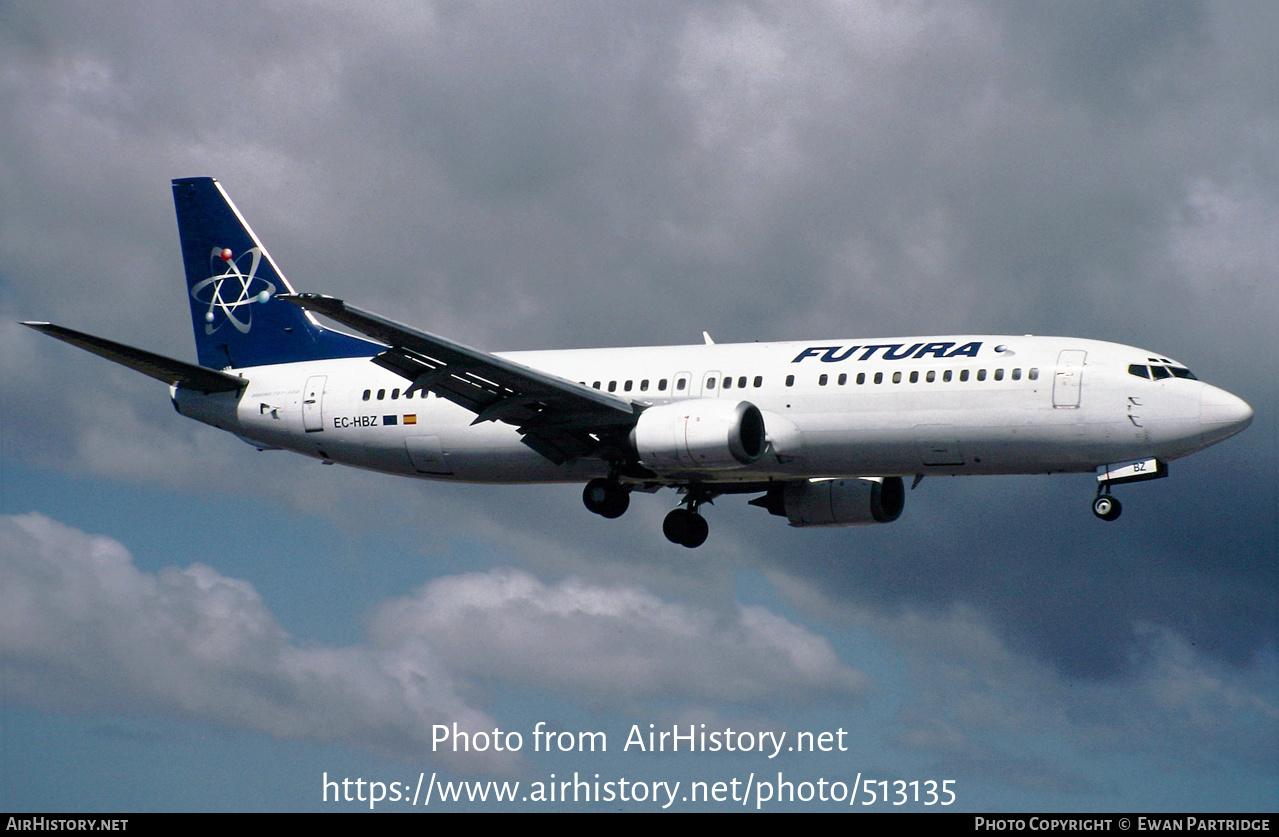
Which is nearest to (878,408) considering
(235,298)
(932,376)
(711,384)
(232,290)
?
(932,376)

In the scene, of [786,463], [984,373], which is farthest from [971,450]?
[786,463]

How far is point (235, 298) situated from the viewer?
175ft

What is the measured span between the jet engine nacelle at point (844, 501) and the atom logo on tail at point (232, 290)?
18.9 metres

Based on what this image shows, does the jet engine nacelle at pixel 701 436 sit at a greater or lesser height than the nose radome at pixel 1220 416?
greater

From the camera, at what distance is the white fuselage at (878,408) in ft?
131

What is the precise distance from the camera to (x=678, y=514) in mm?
50500

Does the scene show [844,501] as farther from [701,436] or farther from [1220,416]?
[1220,416]

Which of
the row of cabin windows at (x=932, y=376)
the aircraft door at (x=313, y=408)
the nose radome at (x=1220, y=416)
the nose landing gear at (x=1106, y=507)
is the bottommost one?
the nose landing gear at (x=1106, y=507)

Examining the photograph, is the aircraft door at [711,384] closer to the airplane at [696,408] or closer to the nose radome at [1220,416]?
the airplane at [696,408]

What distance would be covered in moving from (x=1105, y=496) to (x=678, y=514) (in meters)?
14.8

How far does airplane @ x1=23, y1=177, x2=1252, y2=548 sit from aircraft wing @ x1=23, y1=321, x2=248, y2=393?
73 mm

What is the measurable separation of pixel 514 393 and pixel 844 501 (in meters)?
11.5

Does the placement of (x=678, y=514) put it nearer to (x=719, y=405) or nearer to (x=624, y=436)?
(x=624, y=436)

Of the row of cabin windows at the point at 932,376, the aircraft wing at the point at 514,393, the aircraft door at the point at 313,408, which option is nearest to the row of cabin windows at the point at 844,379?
the row of cabin windows at the point at 932,376
